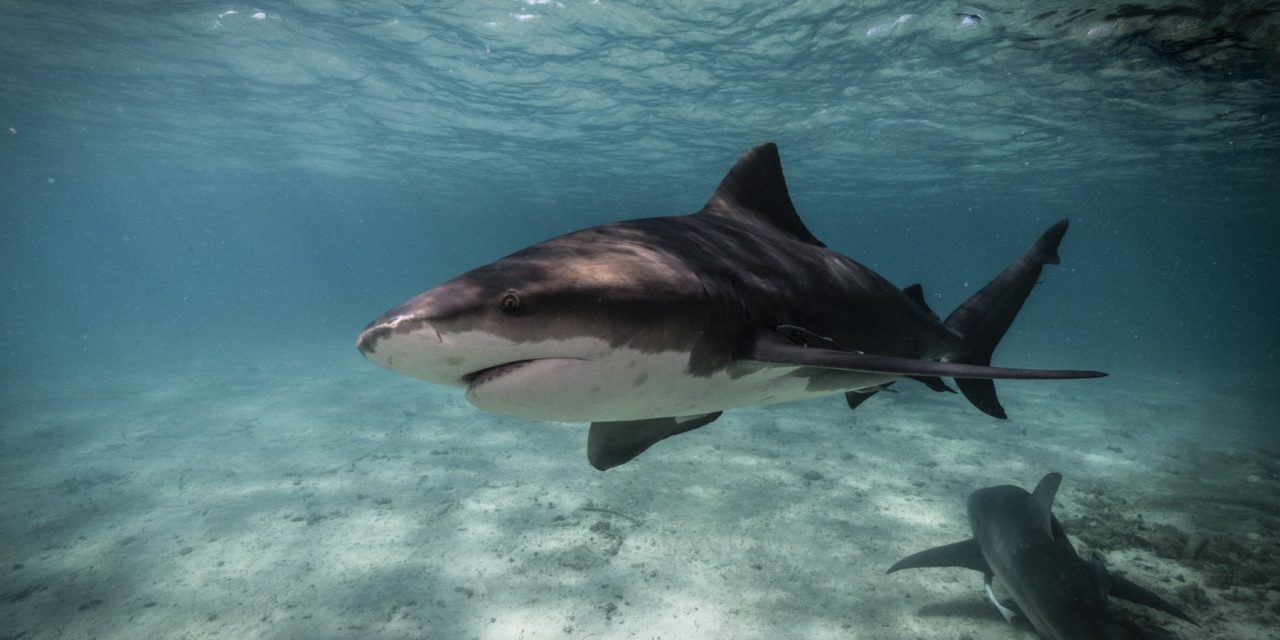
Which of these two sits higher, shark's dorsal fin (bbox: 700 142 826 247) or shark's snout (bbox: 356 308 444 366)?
shark's dorsal fin (bbox: 700 142 826 247)

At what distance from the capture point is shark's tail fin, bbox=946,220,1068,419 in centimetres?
479

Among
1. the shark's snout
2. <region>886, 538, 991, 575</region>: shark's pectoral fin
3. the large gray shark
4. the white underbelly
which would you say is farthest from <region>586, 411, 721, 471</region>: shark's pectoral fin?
<region>886, 538, 991, 575</region>: shark's pectoral fin

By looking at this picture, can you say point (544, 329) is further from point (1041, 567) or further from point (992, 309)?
point (1041, 567)

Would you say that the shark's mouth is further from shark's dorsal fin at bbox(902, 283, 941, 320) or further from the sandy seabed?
the sandy seabed

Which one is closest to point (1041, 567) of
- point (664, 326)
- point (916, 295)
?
point (916, 295)

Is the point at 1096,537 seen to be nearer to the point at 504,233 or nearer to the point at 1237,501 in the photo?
the point at 1237,501

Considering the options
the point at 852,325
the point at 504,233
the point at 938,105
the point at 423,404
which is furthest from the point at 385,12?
the point at 504,233

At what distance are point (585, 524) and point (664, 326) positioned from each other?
621 centimetres

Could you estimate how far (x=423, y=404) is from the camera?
17.1 metres

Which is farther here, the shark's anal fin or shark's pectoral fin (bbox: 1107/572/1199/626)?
the shark's anal fin

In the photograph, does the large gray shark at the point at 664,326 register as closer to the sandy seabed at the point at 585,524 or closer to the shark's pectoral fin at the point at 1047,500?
the shark's pectoral fin at the point at 1047,500

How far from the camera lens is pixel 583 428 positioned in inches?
514

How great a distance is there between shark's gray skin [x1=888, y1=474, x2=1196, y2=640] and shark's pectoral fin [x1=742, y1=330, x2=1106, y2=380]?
3.21 meters

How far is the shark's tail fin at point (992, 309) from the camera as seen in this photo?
4785 millimetres
